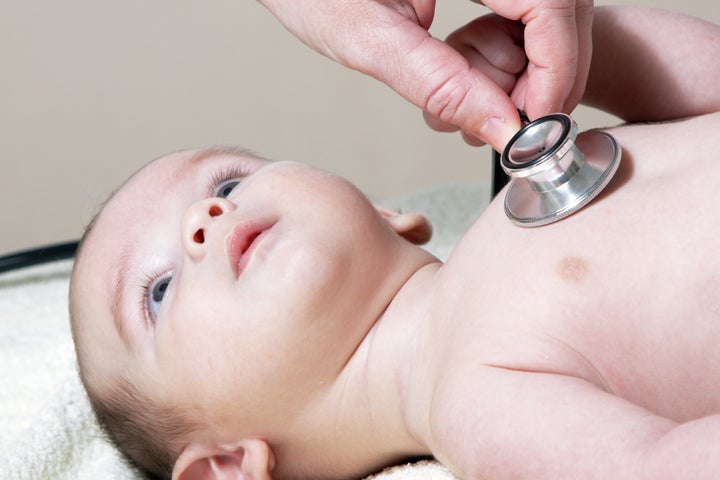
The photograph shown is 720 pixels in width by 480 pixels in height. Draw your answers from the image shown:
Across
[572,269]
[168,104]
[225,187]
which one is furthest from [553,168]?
[168,104]

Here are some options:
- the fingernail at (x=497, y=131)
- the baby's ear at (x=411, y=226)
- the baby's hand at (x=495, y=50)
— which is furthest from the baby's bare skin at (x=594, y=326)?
the baby's ear at (x=411, y=226)

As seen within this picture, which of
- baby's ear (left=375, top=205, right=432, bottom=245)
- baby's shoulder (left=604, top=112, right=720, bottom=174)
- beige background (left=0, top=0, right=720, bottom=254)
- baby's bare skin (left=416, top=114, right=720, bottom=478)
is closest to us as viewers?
baby's bare skin (left=416, top=114, right=720, bottom=478)

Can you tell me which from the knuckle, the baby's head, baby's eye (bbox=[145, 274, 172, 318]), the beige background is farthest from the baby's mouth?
the beige background

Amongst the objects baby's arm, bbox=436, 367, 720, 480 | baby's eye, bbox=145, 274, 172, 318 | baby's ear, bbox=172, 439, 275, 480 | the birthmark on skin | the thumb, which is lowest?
baby's ear, bbox=172, 439, 275, 480

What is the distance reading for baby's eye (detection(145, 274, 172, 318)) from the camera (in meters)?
1.11

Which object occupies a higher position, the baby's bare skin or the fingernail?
the fingernail

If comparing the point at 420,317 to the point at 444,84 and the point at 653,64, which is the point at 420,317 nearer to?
the point at 444,84

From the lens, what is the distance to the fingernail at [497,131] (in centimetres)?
95

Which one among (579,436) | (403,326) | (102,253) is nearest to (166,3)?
(102,253)

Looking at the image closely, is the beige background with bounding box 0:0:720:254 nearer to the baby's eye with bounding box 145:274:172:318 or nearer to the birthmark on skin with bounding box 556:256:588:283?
the baby's eye with bounding box 145:274:172:318

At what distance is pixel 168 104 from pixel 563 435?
77.3 inches

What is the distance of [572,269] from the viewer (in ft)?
2.85

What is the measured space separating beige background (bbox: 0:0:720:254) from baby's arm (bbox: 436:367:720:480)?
1.74 metres

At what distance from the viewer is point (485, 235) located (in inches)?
38.1
